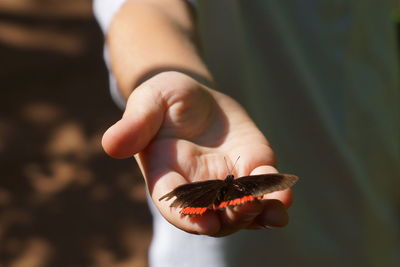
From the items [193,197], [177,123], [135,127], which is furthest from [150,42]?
[193,197]

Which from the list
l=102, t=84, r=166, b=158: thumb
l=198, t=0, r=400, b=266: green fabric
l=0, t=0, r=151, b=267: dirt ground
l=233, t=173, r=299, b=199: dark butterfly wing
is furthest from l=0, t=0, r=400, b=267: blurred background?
l=233, t=173, r=299, b=199: dark butterfly wing

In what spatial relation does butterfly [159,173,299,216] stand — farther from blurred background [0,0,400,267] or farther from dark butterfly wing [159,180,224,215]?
blurred background [0,0,400,267]

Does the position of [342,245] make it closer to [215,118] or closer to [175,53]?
[215,118]

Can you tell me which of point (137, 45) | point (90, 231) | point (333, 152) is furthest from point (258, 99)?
point (90, 231)

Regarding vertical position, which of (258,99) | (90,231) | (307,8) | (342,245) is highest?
(307,8)

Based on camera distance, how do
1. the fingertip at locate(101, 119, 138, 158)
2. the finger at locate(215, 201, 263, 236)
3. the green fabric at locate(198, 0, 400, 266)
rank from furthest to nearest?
the green fabric at locate(198, 0, 400, 266), the fingertip at locate(101, 119, 138, 158), the finger at locate(215, 201, 263, 236)

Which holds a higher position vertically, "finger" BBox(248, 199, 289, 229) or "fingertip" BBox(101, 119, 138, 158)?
"fingertip" BBox(101, 119, 138, 158)

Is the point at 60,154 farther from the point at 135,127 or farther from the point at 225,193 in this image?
the point at 225,193

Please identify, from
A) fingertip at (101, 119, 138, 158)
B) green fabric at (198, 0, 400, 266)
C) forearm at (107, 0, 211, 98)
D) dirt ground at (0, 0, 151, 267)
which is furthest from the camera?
dirt ground at (0, 0, 151, 267)
